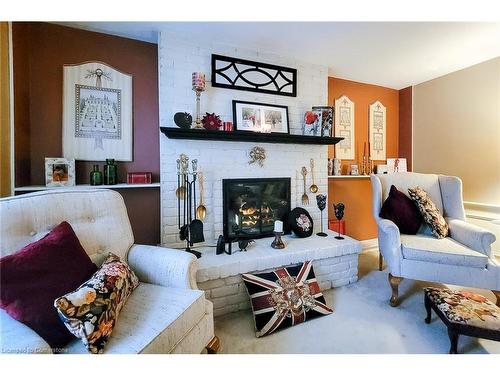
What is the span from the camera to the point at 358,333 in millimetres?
1487

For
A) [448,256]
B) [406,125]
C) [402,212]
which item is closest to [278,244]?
[402,212]

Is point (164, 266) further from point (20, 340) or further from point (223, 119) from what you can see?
point (223, 119)

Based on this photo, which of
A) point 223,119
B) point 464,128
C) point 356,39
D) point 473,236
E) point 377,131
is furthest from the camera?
point 377,131

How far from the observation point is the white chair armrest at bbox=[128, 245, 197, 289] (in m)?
1.21

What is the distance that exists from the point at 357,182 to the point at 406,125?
119cm

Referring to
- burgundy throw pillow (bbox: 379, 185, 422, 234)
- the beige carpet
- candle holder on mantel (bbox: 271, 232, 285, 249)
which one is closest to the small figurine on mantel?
candle holder on mantel (bbox: 271, 232, 285, 249)

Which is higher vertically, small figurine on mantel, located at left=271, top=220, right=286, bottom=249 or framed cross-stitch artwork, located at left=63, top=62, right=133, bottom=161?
framed cross-stitch artwork, located at left=63, top=62, right=133, bottom=161

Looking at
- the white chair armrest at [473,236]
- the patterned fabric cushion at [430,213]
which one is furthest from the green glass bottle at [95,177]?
the white chair armrest at [473,236]

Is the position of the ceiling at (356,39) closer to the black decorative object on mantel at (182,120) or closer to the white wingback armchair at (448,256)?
the black decorative object on mantel at (182,120)

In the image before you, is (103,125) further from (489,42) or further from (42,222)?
(489,42)

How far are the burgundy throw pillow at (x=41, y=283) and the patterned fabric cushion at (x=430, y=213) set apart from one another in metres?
2.47

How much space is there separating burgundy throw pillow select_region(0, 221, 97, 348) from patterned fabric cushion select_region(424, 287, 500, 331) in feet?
6.21

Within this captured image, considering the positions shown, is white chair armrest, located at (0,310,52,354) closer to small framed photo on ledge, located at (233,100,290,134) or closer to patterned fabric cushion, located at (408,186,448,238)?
small framed photo on ledge, located at (233,100,290,134)

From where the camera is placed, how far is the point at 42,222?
111 cm
